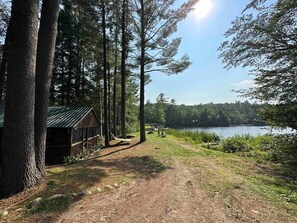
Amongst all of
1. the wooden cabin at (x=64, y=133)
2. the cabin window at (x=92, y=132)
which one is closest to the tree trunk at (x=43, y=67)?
the wooden cabin at (x=64, y=133)

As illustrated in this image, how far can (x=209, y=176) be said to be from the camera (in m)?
5.39

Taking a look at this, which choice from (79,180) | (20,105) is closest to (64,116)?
(79,180)

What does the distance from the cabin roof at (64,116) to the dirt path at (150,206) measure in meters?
7.17

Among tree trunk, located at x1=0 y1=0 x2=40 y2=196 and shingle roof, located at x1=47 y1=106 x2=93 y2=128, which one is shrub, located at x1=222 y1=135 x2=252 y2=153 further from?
tree trunk, located at x1=0 y1=0 x2=40 y2=196

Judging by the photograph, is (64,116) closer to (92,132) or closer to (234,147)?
(92,132)

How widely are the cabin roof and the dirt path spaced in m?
7.17

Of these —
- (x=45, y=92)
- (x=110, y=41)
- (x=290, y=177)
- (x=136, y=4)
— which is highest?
(x=136, y=4)

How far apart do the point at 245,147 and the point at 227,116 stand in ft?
213

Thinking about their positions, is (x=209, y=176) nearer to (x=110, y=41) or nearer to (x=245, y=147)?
(x=245, y=147)

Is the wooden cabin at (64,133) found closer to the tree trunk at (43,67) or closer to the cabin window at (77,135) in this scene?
the cabin window at (77,135)

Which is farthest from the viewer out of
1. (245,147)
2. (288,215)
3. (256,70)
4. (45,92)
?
(245,147)

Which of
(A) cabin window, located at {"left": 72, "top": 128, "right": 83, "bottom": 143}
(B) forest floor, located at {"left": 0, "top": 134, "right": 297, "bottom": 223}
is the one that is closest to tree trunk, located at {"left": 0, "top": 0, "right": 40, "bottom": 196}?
(B) forest floor, located at {"left": 0, "top": 134, "right": 297, "bottom": 223}

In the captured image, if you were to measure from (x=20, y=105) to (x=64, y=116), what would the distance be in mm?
7773

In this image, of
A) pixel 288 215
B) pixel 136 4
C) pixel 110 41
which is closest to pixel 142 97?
pixel 110 41
